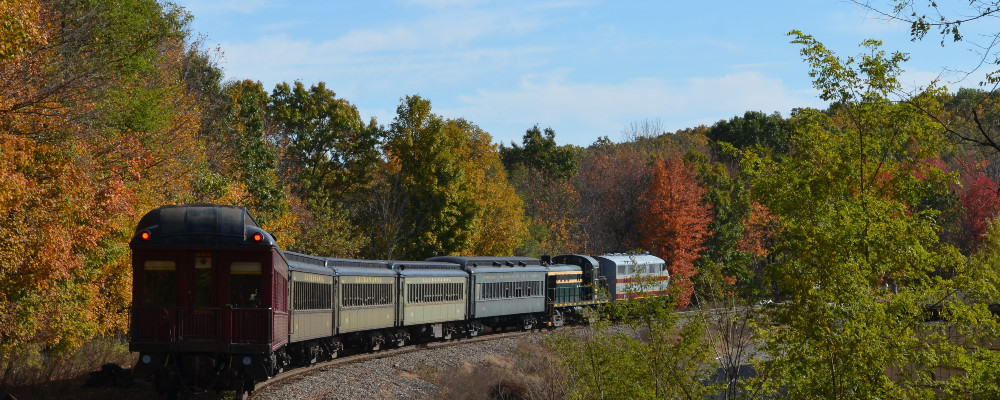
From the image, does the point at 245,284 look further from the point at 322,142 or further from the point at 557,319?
the point at 322,142

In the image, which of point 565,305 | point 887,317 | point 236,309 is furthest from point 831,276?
point 565,305

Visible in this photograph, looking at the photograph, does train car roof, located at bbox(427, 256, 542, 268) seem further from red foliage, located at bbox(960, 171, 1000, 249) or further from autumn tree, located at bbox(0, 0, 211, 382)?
red foliage, located at bbox(960, 171, 1000, 249)

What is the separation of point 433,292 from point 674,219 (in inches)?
1176

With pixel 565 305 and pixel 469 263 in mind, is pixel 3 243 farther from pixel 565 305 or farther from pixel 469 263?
pixel 565 305

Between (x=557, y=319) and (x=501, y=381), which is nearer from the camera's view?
(x=501, y=381)

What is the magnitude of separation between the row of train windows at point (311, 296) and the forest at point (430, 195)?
4.75 meters

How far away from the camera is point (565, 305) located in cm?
4191

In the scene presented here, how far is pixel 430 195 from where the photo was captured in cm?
4906

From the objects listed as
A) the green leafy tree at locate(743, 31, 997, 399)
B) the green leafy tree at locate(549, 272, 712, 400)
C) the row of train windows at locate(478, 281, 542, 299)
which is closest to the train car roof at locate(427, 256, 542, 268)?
the row of train windows at locate(478, 281, 542, 299)

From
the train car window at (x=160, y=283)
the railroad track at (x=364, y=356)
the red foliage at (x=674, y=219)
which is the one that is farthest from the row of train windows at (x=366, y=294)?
the red foliage at (x=674, y=219)

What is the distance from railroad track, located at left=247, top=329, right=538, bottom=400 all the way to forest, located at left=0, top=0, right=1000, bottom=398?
4.68 meters

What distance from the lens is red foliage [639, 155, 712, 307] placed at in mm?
58062

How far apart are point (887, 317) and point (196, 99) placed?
40252 mm

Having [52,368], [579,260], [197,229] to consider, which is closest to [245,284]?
[197,229]
